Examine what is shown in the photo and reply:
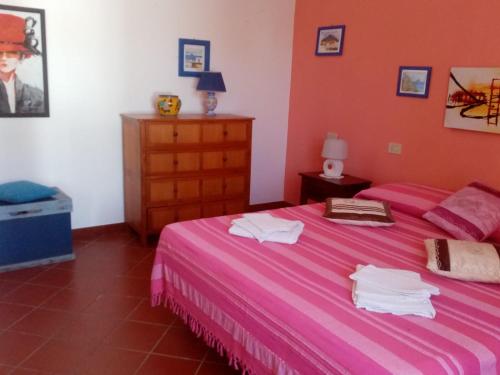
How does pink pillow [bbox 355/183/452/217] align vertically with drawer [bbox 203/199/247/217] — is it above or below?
above

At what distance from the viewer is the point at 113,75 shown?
13.2ft

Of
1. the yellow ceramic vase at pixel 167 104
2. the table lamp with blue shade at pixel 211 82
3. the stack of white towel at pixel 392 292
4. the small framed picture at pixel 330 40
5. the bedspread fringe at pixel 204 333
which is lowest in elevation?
the bedspread fringe at pixel 204 333

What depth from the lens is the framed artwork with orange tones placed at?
3250 millimetres

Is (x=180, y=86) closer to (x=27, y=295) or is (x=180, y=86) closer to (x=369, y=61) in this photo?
(x=369, y=61)

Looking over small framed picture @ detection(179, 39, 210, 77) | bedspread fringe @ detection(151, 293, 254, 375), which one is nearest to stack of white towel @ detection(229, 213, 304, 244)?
bedspread fringe @ detection(151, 293, 254, 375)

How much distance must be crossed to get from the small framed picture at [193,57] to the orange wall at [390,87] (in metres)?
1.07

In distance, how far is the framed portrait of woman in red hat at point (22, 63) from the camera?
348 centimetres

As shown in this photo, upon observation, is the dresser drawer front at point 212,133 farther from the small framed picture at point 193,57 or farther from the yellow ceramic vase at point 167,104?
the small framed picture at point 193,57

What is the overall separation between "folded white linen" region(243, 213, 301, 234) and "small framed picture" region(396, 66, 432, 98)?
5.83 ft

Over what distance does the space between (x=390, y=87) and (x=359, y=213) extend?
1568mm

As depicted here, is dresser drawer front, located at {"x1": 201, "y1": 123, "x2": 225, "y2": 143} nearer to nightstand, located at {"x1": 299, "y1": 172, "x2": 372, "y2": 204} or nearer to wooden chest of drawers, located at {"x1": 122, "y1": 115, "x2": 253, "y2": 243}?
wooden chest of drawers, located at {"x1": 122, "y1": 115, "x2": 253, "y2": 243}

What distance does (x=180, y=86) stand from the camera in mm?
4379

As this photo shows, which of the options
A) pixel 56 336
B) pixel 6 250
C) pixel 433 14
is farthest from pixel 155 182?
Answer: pixel 433 14

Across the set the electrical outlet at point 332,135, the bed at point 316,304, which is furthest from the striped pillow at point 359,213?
the electrical outlet at point 332,135
